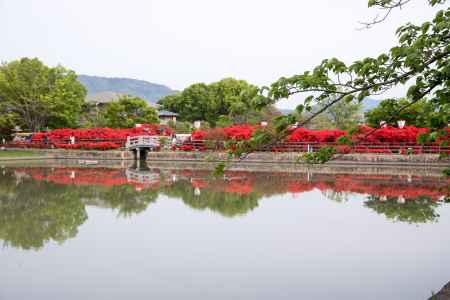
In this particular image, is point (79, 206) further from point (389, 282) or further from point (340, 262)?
point (389, 282)

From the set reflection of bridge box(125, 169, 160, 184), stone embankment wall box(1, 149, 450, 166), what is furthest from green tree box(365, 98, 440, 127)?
stone embankment wall box(1, 149, 450, 166)

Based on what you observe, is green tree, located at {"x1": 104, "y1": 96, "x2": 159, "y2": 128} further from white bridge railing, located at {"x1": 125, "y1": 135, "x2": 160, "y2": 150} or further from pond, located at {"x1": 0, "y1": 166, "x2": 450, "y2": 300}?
pond, located at {"x1": 0, "y1": 166, "x2": 450, "y2": 300}

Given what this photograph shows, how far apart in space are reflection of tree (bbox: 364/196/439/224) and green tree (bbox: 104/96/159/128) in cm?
2830

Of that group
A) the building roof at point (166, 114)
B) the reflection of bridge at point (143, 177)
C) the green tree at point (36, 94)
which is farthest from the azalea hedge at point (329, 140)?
the building roof at point (166, 114)

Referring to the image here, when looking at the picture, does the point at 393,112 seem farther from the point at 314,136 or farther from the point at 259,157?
the point at 314,136

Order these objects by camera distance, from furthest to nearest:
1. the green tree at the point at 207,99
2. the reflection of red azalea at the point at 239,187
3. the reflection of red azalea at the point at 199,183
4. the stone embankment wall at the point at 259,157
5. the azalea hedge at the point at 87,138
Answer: the green tree at the point at 207,99
the azalea hedge at the point at 87,138
the stone embankment wall at the point at 259,157
the reflection of red azalea at the point at 199,183
the reflection of red azalea at the point at 239,187

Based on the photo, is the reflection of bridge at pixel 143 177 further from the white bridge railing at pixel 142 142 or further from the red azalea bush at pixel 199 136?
the red azalea bush at pixel 199 136

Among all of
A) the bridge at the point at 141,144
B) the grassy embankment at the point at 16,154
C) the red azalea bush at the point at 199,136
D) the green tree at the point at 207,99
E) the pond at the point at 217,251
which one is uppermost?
the green tree at the point at 207,99

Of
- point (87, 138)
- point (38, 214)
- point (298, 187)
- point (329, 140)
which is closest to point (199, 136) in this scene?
point (329, 140)

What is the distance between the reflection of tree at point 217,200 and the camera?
11.1m

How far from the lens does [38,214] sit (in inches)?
410

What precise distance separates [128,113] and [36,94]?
27.1 ft

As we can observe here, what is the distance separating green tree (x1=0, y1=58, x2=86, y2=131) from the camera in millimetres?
33344

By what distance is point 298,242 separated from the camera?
789cm
